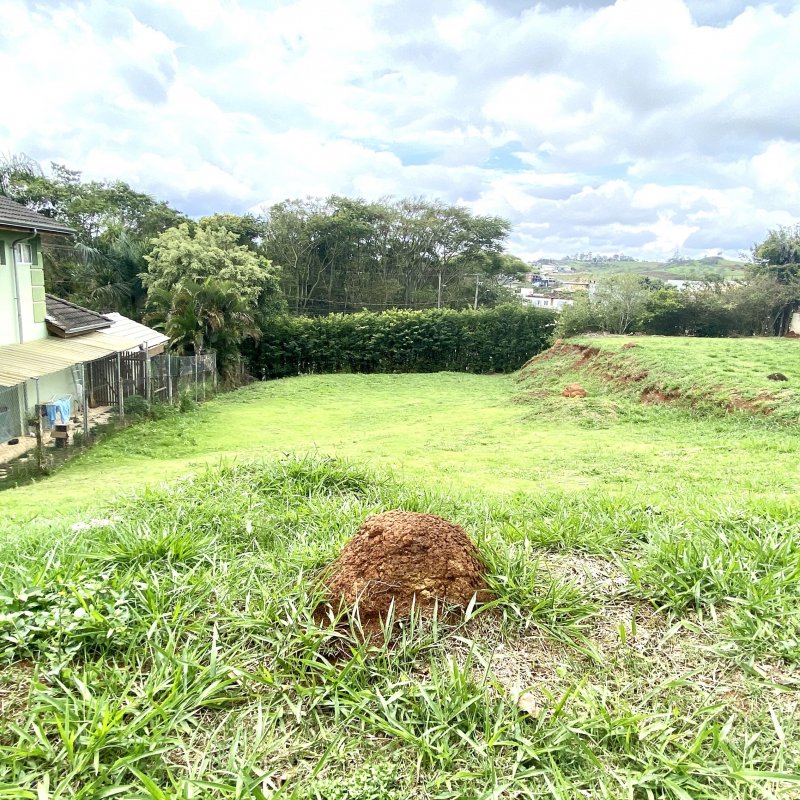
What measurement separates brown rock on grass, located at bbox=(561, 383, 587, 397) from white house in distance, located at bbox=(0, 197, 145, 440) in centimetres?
1165

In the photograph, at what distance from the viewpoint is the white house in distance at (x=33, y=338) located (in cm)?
1067

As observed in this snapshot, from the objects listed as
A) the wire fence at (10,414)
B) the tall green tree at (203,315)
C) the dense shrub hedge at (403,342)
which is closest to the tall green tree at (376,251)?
the dense shrub hedge at (403,342)

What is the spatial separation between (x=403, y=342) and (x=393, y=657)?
24.4 meters

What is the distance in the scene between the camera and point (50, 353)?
12.1 m

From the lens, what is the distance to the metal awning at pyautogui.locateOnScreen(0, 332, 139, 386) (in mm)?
10219

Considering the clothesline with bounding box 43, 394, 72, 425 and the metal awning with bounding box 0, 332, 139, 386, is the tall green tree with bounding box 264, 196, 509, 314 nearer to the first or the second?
the metal awning with bounding box 0, 332, 139, 386

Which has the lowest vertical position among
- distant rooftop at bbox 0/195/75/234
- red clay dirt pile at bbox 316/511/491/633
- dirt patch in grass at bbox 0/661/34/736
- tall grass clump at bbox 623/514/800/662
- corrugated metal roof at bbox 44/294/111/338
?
dirt patch in grass at bbox 0/661/34/736

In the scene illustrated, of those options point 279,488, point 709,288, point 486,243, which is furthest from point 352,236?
point 279,488

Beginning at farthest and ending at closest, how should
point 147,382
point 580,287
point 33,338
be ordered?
1. point 580,287
2. point 147,382
3. point 33,338

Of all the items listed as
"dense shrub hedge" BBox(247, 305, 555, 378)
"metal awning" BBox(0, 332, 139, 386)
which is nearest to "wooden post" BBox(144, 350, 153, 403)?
"metal awning" BBox(0, 332, 139, 386)

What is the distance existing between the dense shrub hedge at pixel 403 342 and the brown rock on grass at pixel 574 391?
11230mm

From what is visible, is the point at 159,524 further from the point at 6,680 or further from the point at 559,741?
the point at 559,741

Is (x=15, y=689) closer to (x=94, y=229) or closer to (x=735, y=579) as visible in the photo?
(x=735, y=579)

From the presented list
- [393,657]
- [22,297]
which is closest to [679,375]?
[393,657]
